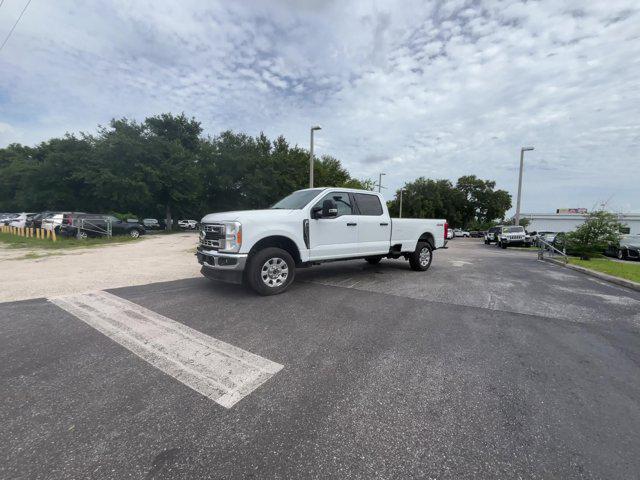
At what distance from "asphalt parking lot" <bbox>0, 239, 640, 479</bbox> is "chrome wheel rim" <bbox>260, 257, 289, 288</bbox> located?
29.6 inches

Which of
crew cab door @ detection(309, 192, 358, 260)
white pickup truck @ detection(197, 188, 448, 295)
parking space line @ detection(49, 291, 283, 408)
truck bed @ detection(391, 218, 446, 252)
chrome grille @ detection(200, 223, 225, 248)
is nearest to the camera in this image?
parking space line @ detection(49, 291, 283, 408)

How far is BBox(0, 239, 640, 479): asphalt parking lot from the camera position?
1.90 m

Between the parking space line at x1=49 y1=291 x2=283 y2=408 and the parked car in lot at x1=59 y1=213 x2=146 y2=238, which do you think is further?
the parked car in lot at x1=59 y1=213 x2=146 y2=238

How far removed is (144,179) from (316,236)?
26915mm

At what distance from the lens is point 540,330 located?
4.28 m

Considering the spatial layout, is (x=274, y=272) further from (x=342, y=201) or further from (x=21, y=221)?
(x=21, y=221)

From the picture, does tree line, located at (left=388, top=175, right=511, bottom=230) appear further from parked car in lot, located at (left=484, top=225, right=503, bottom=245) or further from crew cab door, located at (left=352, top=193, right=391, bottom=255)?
crew cab door, located at (left=352, top=193, right=391, bottom=255)

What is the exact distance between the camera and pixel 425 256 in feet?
29.0

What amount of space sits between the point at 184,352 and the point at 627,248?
70.0 ft

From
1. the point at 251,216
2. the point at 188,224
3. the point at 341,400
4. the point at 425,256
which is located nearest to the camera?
the point at 341,400

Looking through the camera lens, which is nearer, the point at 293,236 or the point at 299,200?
the point at 293,236

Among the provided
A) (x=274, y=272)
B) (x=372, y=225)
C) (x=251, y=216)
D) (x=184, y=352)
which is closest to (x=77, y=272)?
(x=251, y=216)

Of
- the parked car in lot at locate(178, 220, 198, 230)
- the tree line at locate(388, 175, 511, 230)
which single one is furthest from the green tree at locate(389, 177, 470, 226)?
the parked car in lot at locate(178, 220, 198, 230)

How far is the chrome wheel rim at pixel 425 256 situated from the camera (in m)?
8.75
